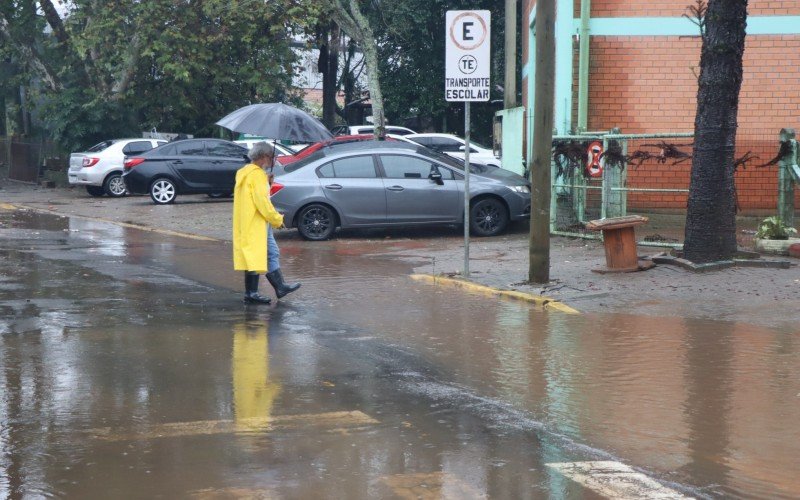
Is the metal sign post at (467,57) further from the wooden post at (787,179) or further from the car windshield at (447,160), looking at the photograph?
the car windshield at (447,160)

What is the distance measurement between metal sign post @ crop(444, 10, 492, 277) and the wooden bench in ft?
6.27

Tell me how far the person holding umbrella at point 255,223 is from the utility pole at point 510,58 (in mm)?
15934

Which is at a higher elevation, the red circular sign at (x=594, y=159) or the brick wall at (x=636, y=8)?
the brick wall at (x=636, y=8)

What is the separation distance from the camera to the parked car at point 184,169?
26.0 m

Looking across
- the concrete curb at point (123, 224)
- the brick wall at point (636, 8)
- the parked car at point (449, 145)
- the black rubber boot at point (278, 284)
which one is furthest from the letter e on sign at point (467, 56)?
the parked car at point (449, 145)

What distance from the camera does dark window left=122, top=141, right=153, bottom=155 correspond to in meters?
29.0

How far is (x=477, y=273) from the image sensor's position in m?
13.4

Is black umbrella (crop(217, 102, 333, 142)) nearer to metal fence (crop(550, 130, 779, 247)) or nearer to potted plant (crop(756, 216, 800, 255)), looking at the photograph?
metal fence (crop(550, 130, 779, 247))

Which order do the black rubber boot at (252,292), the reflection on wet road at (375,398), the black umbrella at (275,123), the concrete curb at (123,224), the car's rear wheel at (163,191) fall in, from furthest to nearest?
the car's rear wheel at (163,191) → the concrete curb at (123,224) → the black umbrella at (275,123) → the black rubber boot at (252,292) → the reflection on wet road at (375,398)

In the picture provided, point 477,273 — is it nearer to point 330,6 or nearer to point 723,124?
point 723,124

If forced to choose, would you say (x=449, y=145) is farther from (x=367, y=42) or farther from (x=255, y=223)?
(x=255, y=223)

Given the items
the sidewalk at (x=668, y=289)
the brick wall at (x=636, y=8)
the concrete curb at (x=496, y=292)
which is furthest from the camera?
the brick wall at (x=636, y=8)

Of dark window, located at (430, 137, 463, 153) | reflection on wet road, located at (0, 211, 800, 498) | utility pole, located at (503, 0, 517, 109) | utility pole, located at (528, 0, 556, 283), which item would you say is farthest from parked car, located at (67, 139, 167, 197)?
utility pole, located at (528, 0, 556, 283)

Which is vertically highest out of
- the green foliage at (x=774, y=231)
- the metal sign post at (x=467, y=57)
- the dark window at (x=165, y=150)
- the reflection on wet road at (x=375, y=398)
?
the metal sign post at (x=467, y=57)
